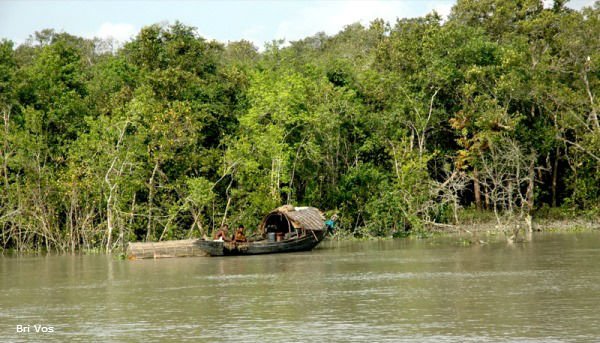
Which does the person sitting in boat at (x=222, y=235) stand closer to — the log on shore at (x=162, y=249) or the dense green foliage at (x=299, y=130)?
the log on shore at (x=162, y=249)

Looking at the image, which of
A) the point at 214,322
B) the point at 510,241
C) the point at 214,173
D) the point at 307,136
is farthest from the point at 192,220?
the point at 214,322

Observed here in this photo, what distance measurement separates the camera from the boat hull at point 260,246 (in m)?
30.7

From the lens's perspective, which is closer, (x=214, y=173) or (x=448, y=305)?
(x=448, y=305)

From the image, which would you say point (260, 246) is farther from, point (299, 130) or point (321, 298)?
A: point (321, 298)

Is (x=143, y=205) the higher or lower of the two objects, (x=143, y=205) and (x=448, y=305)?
the higher

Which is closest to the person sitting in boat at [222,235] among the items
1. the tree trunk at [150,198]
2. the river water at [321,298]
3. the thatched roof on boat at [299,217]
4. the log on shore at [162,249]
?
the log on shore at [162,249]

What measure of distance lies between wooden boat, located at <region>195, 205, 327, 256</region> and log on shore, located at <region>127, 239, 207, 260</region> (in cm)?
42

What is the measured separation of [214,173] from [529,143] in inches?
576

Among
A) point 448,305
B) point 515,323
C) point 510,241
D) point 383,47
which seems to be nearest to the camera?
point 515,323

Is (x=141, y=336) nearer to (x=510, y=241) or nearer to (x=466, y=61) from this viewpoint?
(x=510, y=241)

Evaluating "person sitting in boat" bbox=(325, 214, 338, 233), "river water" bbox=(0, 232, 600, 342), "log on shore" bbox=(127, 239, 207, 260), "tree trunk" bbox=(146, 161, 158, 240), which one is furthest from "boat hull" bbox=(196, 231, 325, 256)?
"tree trunk" bbox=(146, 161, 158, 240)

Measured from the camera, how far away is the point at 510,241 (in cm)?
3033

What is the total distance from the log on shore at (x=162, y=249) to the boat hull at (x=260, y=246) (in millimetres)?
461

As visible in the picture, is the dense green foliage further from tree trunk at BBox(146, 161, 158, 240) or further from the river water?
the river water
